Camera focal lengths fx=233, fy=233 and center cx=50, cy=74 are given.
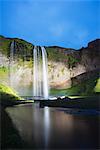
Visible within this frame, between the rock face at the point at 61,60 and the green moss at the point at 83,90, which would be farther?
the rock face at the point at 61,60

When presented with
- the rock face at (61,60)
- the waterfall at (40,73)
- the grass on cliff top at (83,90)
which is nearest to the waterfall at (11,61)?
the rock face at (61,60)

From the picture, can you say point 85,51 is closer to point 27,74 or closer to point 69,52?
point 69,52

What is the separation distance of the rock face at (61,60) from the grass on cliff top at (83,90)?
59.9 inches

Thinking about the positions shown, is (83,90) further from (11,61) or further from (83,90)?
(11,61)

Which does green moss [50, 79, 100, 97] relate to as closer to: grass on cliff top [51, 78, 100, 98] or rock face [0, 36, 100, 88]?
grass on cliff top [51, 78, 100, 98]

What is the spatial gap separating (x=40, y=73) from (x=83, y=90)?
376 inches

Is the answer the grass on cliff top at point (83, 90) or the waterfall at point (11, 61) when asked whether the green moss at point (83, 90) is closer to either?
the grass on cliff top at point (83, 90)

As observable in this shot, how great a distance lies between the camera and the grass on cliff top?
112 feet

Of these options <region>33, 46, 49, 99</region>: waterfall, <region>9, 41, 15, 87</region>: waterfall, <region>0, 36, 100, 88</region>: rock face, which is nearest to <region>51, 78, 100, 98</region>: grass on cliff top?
<region>0, 36, 100, 88</region>: rock face

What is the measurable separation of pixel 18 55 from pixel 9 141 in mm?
37740

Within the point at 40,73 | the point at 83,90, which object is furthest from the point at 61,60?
the point at 83,90

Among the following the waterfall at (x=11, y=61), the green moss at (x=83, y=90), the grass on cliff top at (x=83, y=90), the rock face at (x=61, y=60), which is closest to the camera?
the grass on cliff top at (x=83, y=90)

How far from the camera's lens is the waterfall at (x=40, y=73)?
43766mm

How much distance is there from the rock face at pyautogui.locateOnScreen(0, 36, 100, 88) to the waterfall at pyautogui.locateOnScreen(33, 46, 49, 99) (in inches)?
37.2
